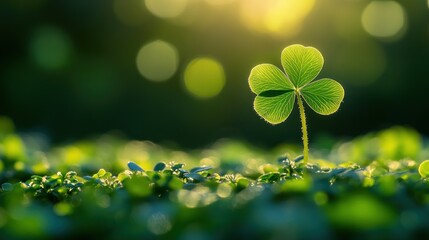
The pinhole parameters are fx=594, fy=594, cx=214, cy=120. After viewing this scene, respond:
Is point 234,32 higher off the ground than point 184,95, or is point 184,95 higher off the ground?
point 234,32

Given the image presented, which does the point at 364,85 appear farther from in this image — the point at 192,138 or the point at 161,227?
the point at 161,227

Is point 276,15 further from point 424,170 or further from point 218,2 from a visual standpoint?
point 424,170

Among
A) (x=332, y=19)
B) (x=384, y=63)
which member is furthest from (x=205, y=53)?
(x=384, y=63)

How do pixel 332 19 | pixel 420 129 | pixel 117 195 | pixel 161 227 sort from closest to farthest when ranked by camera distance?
pixel 161 227 → pixel 117 195 → pixel 420 129 → pixel 332 19

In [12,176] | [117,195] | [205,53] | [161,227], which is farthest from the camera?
[205,53]

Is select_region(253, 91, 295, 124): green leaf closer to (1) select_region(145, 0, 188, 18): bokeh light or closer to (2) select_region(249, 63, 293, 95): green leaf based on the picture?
(2) select_region(249, 63, 293, 95): green leaf

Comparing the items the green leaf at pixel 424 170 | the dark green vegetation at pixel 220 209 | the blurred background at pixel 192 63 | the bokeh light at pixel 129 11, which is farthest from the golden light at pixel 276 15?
the dark green vegetation at pixel 220 209

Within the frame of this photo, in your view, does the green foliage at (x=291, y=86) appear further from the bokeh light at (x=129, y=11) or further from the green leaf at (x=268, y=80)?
the bokeh light at (x=129, y=11)
